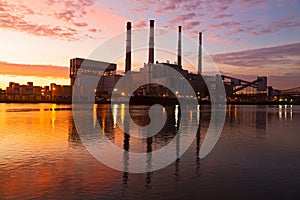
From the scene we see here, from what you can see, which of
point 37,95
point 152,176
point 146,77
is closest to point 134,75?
point 146,77

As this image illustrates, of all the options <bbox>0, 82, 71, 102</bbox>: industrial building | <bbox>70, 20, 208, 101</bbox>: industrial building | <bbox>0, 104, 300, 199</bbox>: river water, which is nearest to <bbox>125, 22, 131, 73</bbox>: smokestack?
<bbox>70, 20, 208, 101</bbox>: industrial building

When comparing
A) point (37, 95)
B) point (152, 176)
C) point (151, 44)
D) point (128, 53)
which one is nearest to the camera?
point (152, 176)

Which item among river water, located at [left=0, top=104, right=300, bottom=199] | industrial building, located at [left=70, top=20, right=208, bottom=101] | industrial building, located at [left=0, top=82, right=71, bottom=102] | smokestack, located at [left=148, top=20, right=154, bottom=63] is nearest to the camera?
river water, located at [left=0, top=104, right=300, bottom=199]

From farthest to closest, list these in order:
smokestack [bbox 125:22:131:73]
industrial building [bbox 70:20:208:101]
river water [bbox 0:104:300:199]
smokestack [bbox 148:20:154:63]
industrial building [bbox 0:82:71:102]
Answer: industrial building [bbox 0:82:71:102] < industrial building [bbox 70:20:208:101] < smokestack [bbox 125:22:131:73] < smokestack [bbox 148:20:154:63] < river water [bbox 0:104:300:199]

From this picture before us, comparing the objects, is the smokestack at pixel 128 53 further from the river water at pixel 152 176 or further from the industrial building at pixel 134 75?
the river water at pixel 152 176

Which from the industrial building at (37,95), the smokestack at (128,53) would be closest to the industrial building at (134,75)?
the smokestack at (128,53)

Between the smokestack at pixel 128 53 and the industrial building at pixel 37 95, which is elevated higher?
the smokestack at pixel 128 53

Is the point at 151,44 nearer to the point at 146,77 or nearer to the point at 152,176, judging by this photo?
the point at 146,77

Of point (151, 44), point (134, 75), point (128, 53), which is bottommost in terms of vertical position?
point (134, 75)

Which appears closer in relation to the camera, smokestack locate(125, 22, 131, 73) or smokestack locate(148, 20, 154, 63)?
smokestack locate(148, 20, 154, 63)

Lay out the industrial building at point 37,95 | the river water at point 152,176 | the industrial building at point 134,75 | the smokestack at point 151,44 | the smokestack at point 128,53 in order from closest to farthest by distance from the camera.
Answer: the river water at point 152,176 < the smokestack at point 151,44 < the smokestack at point 128,53 < the industrial building at point 134,75 < the industrial building at point 37,95

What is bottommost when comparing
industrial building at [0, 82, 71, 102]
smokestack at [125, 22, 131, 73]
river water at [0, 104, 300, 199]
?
river water at [0, 104, 300, 199]

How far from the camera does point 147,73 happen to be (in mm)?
126438

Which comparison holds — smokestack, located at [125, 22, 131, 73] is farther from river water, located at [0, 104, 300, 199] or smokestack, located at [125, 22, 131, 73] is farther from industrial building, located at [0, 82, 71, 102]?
river water, located at [0, 104, 300, 199]
